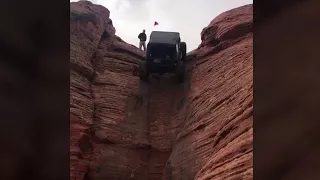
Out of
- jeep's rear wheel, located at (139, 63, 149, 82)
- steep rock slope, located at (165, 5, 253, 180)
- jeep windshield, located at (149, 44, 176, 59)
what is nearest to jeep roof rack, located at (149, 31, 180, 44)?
jeep windshield, located at (149, 44, 176, 59)

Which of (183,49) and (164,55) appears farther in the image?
(183,49)

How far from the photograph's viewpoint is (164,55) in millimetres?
Answer: 18250

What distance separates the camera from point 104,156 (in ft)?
51.2

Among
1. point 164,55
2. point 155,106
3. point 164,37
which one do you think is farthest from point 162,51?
point 155,106

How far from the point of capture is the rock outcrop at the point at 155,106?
13.9 metres

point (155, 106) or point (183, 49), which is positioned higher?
point (183, 49)

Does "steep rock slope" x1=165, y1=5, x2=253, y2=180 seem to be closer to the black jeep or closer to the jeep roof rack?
the black jeep

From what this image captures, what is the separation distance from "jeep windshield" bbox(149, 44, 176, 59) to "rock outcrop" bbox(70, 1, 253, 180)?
2.97 ft

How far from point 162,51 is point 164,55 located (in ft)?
1.00

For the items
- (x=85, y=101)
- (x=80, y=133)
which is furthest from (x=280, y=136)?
(x=85, y=101)

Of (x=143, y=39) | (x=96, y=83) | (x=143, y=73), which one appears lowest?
(x=96, y=83)

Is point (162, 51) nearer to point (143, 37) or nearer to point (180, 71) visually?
point (180, 71)

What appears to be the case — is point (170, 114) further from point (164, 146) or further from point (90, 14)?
point (90, 14)

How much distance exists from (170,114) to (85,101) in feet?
9.53
